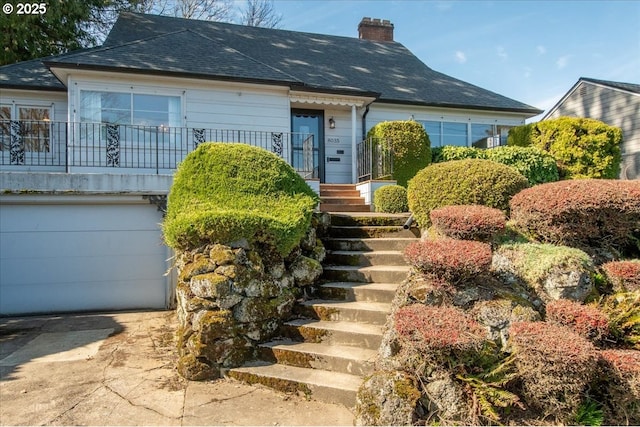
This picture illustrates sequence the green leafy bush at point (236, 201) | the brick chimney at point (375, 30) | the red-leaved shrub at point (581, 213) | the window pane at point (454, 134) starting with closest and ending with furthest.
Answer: the red-leaved shrub at point (581, 213) < the green leafy bush at point (236, 201) < the window pane at point (454, 134) < the brick chimney at point (375, 30)

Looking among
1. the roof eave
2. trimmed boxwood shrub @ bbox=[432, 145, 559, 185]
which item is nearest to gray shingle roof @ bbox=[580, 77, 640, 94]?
the roof eave

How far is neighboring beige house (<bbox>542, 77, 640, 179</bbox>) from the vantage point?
12.7 meters

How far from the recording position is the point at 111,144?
28.3ft

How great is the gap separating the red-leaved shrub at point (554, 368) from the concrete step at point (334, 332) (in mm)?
1350

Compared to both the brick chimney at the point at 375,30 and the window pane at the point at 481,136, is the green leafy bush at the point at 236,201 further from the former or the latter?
the brick chimney at the point at 375,30

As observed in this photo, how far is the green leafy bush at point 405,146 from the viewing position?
972 centimetres

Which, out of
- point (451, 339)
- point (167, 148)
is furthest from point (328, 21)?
point (451, 339)

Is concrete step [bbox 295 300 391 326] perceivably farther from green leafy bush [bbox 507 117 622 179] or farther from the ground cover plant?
green leafy bush [bbox 507 117 622 179]

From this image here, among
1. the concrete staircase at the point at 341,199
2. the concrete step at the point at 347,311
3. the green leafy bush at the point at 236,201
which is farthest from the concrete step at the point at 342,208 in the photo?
the concrete step at the point at 347,311

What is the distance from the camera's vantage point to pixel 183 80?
29.7ft

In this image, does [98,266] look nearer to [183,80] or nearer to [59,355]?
[59,355]

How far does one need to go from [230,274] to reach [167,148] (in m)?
5.87

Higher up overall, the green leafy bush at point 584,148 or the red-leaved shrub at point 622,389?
the green leafy bush at point 584,148

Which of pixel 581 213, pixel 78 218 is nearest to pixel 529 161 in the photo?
pixel 581 213
